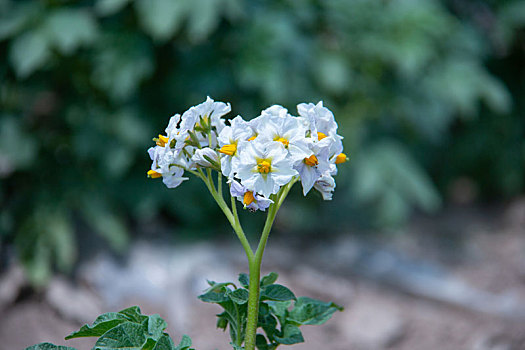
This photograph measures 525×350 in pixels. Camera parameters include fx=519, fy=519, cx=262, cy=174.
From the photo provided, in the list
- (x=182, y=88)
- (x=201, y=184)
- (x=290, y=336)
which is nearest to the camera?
(x=290, y=336)

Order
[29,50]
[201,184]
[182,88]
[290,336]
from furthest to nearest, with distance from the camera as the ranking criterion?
[201,184]
[182,88]
[29,50]
[290,336]

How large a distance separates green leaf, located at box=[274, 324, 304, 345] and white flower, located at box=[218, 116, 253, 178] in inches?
10.9

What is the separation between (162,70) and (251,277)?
162cm

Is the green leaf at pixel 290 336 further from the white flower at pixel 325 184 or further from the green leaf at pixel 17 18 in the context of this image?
the green leaf at pixel 17 18

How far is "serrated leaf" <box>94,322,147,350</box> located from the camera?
0.73 metres

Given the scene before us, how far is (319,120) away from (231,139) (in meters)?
0.14

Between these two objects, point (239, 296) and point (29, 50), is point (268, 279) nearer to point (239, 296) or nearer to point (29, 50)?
point (239, 296)

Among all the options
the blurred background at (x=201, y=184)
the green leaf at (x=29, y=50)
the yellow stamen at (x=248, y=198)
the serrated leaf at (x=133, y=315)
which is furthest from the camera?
the blurred background at (x=201, y=184)

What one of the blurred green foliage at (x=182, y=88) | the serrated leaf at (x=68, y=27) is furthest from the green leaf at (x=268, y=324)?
the serrated leaf at (x=68, y=27)

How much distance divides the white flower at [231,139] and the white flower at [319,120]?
0.09 metres

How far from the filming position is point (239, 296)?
77cm

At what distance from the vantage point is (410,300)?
217cm

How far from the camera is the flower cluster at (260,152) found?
71 centimetres

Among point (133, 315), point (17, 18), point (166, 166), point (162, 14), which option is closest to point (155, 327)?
point (133, 315)
